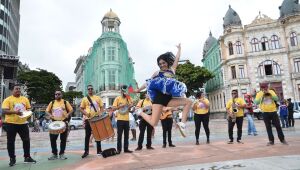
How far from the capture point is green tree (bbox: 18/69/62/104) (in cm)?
4675

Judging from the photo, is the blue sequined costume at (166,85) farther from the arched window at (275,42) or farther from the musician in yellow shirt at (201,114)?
the arched window at (275,42)

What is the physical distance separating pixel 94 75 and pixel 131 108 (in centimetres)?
5157

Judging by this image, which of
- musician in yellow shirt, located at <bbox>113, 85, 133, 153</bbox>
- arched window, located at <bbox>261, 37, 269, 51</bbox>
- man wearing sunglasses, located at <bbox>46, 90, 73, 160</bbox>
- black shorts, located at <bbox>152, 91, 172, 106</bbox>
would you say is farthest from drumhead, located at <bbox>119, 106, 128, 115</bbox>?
arched window, located at <bbox>261, 37, 269, 51</bbox>

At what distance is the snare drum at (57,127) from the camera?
288 inches

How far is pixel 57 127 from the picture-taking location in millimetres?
7340

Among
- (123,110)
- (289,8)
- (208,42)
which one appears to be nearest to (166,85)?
(123,110)

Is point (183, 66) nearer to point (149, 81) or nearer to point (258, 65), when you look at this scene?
point (258, 65)

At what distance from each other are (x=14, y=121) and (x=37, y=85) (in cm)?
4343

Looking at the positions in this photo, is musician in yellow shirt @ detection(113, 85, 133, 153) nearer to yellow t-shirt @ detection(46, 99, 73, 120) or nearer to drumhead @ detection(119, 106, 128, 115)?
drumhead @ detection(119, 106, 128, 115)

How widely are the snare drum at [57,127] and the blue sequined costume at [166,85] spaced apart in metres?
3.08

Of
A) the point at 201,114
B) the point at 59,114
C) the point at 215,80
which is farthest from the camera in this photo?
the point at 215,80

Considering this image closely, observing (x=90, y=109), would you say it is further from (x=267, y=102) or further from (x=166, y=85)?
(x=267, y=102)

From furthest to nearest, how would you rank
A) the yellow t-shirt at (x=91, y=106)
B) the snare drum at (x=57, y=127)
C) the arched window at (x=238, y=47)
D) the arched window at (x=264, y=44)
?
1. the arched window at (x=238, y=47)
2. the arched window at (x=264, y=44)
3. the yellow t-shirt at (x=91, y=106)
4. the snare drum at (x=57, y=127)

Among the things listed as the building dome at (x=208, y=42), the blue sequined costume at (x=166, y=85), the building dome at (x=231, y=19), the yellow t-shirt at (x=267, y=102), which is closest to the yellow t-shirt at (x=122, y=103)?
the blue sequined costume at (x=166, y=85)
